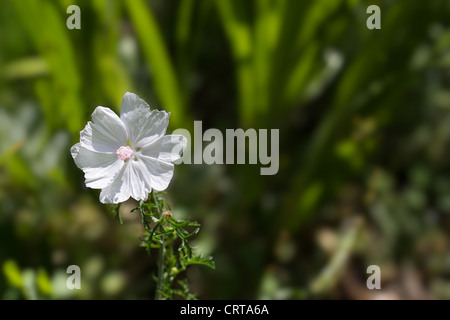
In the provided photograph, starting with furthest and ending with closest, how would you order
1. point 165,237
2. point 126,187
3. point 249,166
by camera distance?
point 249,166
point 165,237
point 126,187

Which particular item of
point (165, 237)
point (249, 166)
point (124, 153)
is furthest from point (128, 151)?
point (249, 166)

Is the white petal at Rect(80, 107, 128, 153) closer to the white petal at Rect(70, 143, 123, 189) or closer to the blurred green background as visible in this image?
the white petal at Rect(70, 143, 123, 189)

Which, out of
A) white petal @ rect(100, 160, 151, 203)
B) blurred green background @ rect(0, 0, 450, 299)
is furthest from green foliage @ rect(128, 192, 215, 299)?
blurred green background @ rect(0, 0, 450, 299)

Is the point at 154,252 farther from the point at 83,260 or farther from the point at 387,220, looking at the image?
the point at 387,220

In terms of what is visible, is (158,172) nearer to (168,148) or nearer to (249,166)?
(168,148)

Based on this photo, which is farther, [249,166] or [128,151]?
[249,166]

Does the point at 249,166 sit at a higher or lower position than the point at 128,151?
higher
